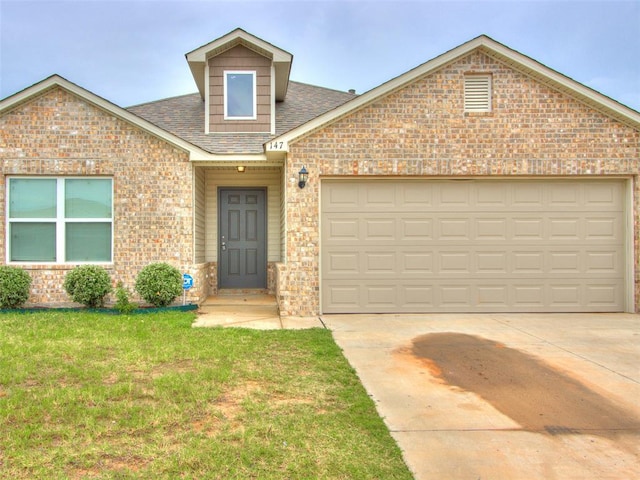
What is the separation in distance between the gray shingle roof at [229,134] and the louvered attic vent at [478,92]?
12.5ft

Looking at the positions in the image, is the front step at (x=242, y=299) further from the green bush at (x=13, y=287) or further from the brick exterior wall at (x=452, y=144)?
the green bush at (x=13, y=287)

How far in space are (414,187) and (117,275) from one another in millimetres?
6032

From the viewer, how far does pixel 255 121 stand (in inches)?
449

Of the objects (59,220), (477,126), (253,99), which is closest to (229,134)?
(253,99)

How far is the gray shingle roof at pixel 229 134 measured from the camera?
10594mm

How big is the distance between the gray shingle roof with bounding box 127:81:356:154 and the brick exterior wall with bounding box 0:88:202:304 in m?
1.10

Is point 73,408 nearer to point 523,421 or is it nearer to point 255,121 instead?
point 523,421

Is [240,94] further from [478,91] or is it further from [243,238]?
[478,91]

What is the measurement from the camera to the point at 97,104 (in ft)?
30.8

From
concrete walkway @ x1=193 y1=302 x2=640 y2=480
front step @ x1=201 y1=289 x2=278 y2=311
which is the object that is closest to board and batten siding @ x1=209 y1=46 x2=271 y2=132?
front step @ x1=201 y1=289 x2=278 y2=311

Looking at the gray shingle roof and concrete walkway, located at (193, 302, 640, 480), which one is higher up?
the gray shingle roof

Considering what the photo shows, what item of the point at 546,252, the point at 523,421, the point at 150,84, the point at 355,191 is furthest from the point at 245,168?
the point at 150,84

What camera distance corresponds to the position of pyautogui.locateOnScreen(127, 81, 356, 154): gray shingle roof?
10.6 m

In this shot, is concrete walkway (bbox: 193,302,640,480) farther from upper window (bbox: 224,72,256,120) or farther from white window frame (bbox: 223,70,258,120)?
upper window (bbox: 224,72,256,120)
